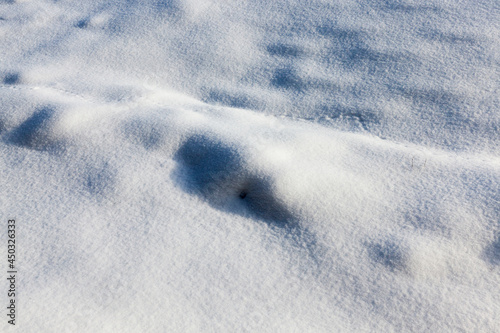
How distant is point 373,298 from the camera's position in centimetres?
93

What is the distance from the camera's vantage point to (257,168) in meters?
1.17

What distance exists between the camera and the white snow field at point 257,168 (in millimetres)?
929

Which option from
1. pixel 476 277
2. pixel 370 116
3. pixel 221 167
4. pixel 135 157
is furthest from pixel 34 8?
pixel 476 277

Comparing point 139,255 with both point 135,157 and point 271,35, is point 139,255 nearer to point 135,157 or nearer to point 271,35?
point 135,157

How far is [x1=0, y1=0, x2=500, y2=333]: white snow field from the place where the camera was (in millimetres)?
929

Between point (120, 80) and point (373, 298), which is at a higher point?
point (373, 298)

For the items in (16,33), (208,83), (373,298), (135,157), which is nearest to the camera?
(373,298)

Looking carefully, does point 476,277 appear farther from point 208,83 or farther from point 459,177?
point 208,83

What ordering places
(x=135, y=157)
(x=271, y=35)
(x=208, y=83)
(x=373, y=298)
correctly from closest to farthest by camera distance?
1. (x=373, y=298)
2. (x=135, y=157)
3. (x=208, y=83)
4. (x=271, y=35)

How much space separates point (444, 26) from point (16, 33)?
1.72 meters

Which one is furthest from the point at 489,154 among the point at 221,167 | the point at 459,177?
the point at 221,167

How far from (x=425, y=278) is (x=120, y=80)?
47.3 inches

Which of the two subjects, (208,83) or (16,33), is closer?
(208,83)

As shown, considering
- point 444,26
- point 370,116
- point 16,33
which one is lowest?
point 16,33
